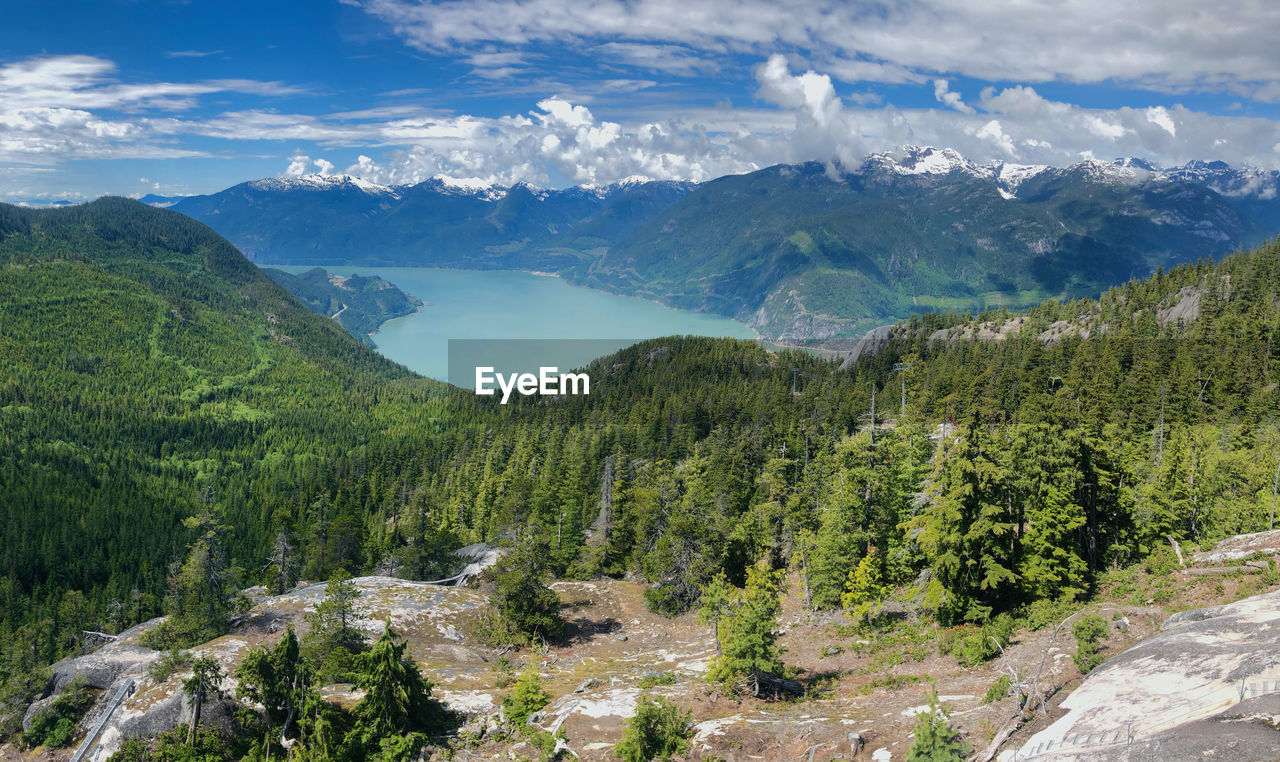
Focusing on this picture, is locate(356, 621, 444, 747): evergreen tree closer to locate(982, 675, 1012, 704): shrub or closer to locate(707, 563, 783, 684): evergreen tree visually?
locate(707, 563, 783, 684): evergreen tree

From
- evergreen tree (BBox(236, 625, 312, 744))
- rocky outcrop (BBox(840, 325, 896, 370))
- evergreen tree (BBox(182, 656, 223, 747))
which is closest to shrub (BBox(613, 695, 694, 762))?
evergreen tree (BBox(236, 625, 312, 744))

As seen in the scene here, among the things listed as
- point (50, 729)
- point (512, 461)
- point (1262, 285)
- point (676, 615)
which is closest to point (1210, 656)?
point (676, 615)

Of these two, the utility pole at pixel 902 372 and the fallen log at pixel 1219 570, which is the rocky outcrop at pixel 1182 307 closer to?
the utility pole at pixel 902 372

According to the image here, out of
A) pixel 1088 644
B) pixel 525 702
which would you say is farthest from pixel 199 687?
pixel 1088 644

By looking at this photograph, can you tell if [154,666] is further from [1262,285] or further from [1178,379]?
[1262,285]

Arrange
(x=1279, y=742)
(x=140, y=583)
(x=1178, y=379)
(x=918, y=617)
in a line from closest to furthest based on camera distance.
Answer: (x=1279, y=742)
(x=918, y=617)
(x=1178, y=379)
(x=140, y=583)

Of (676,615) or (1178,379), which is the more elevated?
(1178,379)
